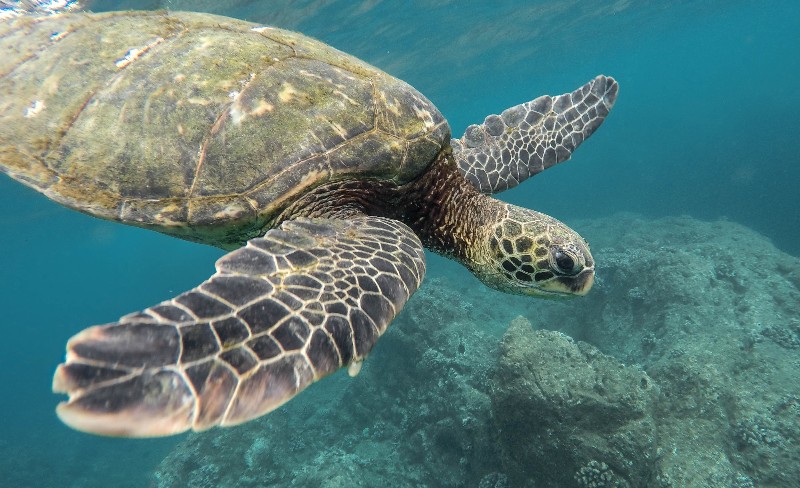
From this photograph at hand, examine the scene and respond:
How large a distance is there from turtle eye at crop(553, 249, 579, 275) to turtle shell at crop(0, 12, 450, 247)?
1333 millimetres

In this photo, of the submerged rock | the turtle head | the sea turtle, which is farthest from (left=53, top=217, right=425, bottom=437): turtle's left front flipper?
the submerged rock

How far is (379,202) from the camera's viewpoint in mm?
3475

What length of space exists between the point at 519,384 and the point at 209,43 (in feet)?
19.3

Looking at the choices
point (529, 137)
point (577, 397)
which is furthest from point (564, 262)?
point (577, 397)

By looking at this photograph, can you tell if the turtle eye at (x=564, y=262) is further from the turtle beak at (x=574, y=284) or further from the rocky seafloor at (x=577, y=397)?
the rocky seafloor at (x=577, y=397)

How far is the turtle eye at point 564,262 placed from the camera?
322 cm

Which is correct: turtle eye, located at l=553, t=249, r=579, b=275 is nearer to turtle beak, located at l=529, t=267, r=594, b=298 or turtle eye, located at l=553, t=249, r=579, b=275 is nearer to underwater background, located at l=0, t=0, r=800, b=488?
turtle beak, located at l=529, t=267, r=594, b=298

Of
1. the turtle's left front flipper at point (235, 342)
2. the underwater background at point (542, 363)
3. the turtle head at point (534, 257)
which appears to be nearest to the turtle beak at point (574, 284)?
the turtle head at point (534, 257)

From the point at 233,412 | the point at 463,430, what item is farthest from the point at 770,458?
the point at 233,412

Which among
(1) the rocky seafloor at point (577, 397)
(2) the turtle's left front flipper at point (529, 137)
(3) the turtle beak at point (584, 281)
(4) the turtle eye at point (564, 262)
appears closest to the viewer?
(4) the turtle eye at point (564, 262)

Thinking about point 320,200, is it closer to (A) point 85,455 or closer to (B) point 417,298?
(B) point 417,298

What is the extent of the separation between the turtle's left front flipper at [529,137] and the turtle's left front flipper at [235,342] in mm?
2615

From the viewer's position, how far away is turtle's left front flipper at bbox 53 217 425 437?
4.44 ft

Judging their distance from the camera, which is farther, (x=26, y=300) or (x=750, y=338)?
(x=26, y=300)
